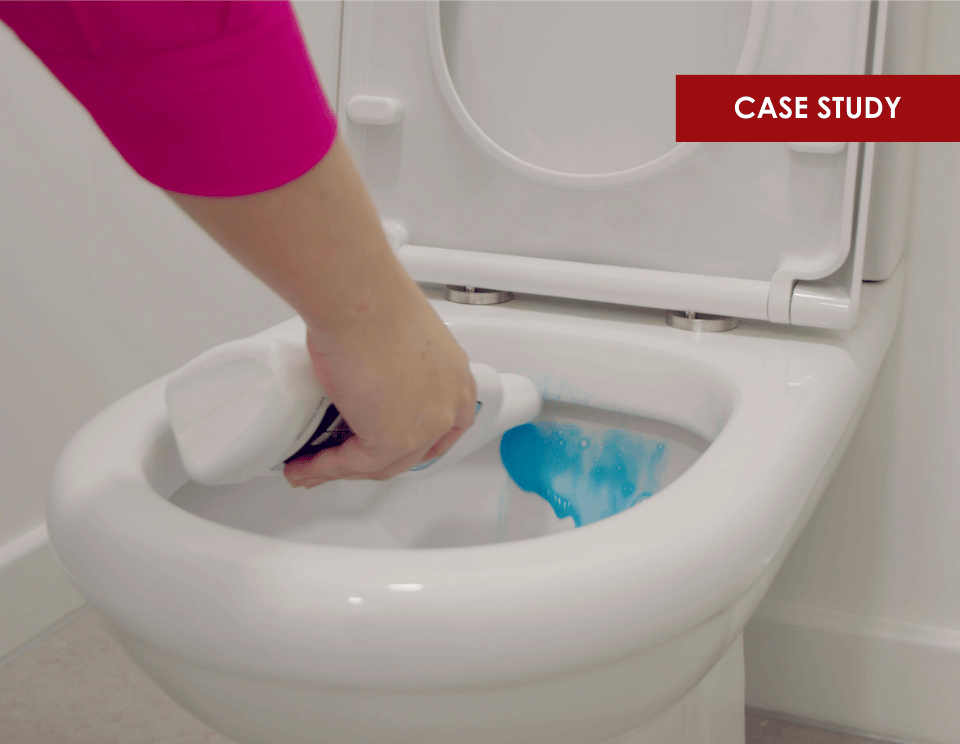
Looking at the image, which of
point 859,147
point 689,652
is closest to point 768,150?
point 859,147

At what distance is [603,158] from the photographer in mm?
637

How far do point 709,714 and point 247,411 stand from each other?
1.26 ft

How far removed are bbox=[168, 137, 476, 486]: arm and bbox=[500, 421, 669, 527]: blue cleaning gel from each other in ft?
0.77

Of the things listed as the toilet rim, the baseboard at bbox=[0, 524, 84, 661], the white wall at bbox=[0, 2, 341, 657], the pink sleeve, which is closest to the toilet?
the toilet rim

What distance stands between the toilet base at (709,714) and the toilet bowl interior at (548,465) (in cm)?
13

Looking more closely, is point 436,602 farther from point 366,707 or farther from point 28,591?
point 28,591

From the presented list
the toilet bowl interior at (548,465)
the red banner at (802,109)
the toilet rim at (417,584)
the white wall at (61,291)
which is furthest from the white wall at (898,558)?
the white wall at (61,291)

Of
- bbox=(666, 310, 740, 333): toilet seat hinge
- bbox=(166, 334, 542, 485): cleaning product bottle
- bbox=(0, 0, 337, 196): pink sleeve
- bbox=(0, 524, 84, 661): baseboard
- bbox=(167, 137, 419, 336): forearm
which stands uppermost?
bbox=(0, 0, 337, 196): pink sleeve

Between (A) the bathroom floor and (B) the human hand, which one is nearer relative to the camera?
(B) the human hand

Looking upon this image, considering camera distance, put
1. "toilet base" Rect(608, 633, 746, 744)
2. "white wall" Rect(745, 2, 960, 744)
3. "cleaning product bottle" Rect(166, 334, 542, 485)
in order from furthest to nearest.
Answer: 1. "white wall" Rect(745, 2, 960, 744)
2. "toilet base" Rect(608, 633, 746, 744)
3. "cleaning product bottle" Rect(166, 334, 542, 485)

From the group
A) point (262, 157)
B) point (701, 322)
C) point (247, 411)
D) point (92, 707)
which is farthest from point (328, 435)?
point (92, 707)

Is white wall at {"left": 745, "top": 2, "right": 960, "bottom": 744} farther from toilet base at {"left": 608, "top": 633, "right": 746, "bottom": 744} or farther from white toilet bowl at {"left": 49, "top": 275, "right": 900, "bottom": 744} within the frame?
white toilet bowl at {"left": 49, "top": 275, "right": 900, "bottom": 744}

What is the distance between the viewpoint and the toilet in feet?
1.04

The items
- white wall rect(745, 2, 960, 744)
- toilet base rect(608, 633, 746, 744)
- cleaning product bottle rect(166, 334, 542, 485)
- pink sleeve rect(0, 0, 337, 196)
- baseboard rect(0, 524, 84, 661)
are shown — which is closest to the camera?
pink sleeve rect(0, 0, 337, 196)
